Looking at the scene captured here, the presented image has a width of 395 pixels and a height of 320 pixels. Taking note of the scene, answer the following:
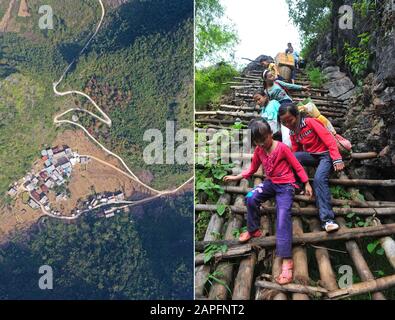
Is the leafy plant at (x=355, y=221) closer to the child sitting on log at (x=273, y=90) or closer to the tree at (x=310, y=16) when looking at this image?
the child sitting on log at (x=273, y=90)

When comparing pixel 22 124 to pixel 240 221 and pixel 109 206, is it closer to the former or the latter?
pixel 109 206

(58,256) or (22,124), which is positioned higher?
(22,124)

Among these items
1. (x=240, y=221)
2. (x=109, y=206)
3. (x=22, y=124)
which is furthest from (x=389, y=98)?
(x=22, y=124)

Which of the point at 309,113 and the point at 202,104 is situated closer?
the point at 309,113

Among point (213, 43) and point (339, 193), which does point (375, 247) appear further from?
point (213, 43)

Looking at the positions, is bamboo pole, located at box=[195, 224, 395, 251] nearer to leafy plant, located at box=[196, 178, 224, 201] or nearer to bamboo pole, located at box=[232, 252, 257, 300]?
bamboo pole, located at box=[232, 252, 257, 300]

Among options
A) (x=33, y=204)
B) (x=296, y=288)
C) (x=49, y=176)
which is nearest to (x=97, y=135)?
(x=49, y=176)

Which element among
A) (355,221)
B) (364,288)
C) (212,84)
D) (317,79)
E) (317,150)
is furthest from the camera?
(212,84)
